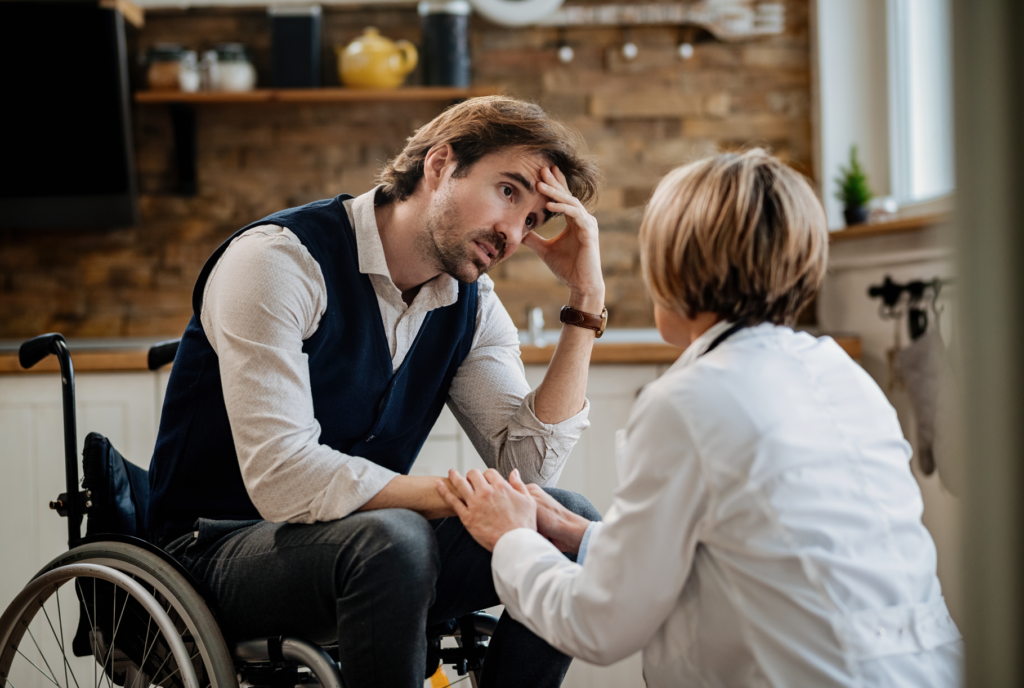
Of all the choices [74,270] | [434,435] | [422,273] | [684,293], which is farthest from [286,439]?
[74,270]

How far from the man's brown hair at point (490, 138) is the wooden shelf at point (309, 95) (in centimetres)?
124

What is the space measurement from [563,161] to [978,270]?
1.05 meters

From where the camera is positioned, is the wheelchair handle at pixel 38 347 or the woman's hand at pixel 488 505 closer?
the woman's hand at pixel 488 505

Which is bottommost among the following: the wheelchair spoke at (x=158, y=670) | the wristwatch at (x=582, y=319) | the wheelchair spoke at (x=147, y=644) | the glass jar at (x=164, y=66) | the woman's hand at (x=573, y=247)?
the wheelchair spoke at (x=158, y=670)

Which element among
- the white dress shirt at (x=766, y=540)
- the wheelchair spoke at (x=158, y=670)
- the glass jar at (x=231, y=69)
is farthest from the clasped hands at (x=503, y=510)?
the glass jar at (x=231, y=69)

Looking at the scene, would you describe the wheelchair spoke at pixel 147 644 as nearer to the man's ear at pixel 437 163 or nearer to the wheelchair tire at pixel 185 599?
the wheelchair tire at pixel 185 599

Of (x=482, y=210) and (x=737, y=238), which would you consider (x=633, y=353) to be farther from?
(x=737, y=238)

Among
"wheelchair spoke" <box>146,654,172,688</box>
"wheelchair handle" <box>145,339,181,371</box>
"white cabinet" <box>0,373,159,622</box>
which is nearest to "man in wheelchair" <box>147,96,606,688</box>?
"wheelchair spoke" <box>146,654,172,688</box>

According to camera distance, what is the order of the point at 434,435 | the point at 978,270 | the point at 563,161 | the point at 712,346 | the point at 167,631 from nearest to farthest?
the point at 978,270
the point at 712,346
the point at 167,631
the point at 563,161
the point at 434,435

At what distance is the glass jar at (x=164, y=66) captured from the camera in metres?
2.65

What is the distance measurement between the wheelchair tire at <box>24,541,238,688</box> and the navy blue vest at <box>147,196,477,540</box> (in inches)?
6.9

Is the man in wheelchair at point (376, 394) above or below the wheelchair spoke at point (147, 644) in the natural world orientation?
above

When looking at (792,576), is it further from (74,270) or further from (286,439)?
(74,270)

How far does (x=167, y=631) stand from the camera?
1.05 metres
